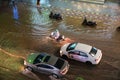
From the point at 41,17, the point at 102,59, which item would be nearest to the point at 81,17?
the point at 41,17

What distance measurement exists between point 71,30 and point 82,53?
5.21m

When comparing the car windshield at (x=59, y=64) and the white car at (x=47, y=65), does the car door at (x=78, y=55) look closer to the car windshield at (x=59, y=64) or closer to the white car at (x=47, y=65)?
the white car at (x=47, y=65)

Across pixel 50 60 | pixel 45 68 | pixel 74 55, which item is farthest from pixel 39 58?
pixel 74 55

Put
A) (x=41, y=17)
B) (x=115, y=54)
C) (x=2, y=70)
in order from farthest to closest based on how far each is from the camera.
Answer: (x=41, y=17)
(x=115, y=54)
(x=2, y=70)

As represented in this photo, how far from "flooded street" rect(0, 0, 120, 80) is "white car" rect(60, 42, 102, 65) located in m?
→ 0.43

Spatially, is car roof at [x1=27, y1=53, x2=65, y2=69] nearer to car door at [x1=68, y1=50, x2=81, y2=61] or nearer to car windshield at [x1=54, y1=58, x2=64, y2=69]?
car windshield at [x1=54, y1=58, x2=64, y2=69]

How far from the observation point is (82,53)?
18.7 meters

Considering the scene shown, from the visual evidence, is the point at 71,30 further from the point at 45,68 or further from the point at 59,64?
the point at 45,68

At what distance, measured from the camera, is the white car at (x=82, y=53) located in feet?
61.0

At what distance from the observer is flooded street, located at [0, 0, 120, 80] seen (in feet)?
60.9

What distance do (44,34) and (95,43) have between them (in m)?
4.63

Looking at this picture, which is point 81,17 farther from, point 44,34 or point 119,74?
point 119,74

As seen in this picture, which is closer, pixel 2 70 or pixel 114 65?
pixel 2 70

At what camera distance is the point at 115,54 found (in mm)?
20312
